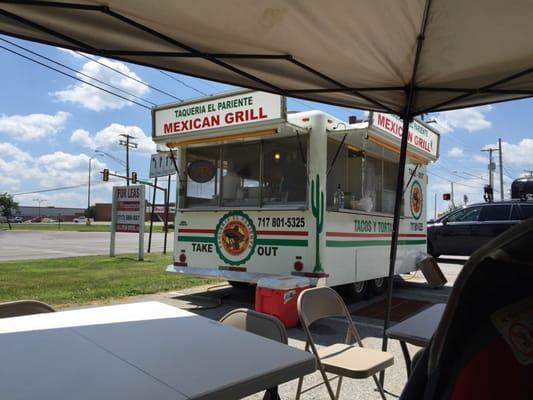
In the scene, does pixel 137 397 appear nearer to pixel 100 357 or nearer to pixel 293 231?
pixel 100 357

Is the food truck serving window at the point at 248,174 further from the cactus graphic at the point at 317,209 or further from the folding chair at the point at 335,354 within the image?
the folding chair at the point at 335,354

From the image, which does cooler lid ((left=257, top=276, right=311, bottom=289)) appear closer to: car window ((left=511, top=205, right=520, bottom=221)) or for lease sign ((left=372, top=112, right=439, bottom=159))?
for lease sign ((left=372, top=112, right=439, bottom=159))

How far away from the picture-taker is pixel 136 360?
1.63 meters

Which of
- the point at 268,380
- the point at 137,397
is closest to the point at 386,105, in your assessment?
the point at 268,380

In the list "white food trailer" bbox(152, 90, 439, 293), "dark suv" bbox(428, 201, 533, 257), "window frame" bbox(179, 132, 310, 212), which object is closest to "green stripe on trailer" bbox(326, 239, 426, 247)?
"white food trailer" bbox(152, 90, 439, 293)

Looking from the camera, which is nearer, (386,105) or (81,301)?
(386,105)

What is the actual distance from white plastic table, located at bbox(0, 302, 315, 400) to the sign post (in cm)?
1046

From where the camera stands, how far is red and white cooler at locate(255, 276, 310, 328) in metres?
5.23

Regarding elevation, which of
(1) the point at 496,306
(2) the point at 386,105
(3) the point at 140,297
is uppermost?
(2) the point at 386,105

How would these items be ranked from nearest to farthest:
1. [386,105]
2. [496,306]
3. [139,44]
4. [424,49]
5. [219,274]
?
[496,306]
[139,44]
[424,49]
[386,105]
[219,274]

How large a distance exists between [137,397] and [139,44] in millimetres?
2079

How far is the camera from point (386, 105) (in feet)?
12.7

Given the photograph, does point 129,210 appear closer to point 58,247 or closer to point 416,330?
point 58,247

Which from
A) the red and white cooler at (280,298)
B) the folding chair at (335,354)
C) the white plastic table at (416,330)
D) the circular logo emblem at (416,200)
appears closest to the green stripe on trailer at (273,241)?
the red and white cooler at (280,298)
